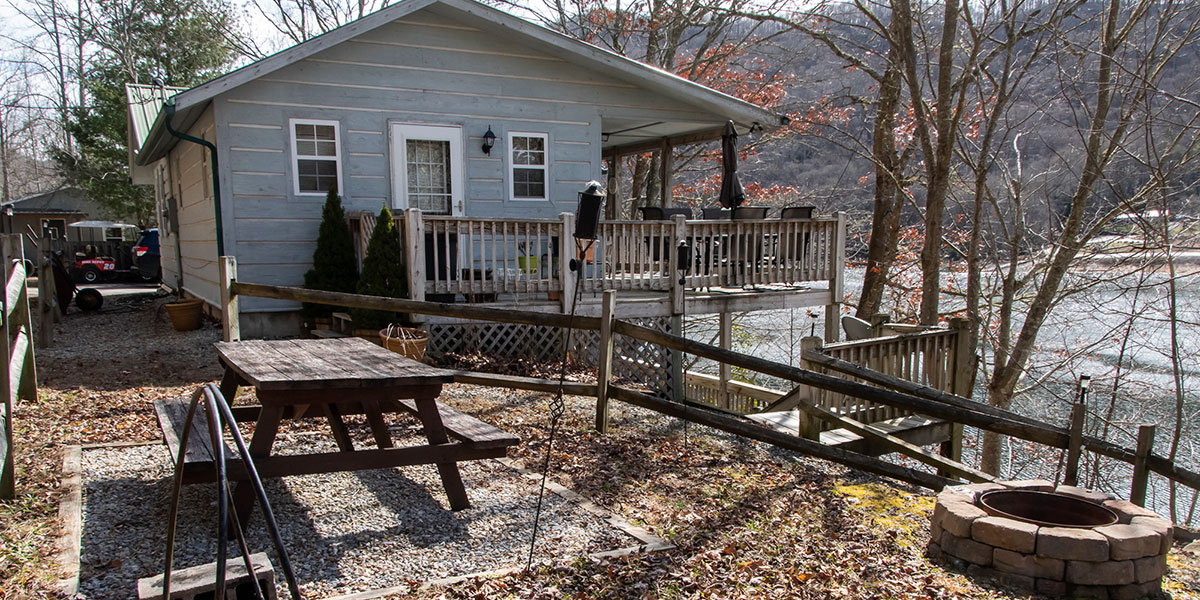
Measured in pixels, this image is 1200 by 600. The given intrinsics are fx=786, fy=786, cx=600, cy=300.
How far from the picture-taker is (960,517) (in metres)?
3.96

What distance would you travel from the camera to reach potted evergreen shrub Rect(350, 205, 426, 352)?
9.25 meters

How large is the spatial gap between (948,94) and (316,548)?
487 inches

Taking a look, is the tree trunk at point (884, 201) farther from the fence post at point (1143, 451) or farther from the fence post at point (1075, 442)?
the fence post at point (1075, 442)

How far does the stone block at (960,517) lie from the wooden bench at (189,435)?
343 cm

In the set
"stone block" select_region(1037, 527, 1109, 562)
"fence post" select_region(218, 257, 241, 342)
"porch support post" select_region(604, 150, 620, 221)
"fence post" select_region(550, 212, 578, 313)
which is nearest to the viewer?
"stone block" select_region(1037, 527, 1109, 562)

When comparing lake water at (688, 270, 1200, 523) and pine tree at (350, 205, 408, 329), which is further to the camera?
lake water at (688, 270, 1200, 523)

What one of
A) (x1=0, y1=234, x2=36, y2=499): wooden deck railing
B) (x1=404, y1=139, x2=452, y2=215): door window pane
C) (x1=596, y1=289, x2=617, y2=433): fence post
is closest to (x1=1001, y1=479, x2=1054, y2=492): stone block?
(x1=596, y1=289, x2=617, y2=433): fence post

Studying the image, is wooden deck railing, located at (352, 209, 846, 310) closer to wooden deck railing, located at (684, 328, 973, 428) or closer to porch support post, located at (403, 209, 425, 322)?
porch support post, located at (403, 209, 425, 322)

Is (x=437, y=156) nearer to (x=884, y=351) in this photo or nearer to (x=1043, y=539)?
(x=884, y=351)

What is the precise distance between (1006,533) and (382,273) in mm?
7238

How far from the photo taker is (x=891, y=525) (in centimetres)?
449

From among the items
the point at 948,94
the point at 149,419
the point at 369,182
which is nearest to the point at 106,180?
the point at 369,182

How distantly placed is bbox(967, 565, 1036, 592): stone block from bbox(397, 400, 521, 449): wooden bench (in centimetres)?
238

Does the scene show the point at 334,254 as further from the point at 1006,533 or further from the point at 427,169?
the point at 1006,533
